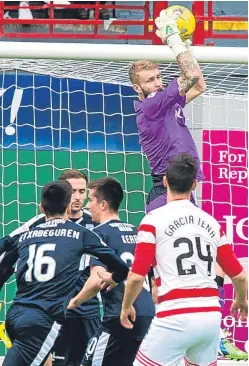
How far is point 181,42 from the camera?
24.8ft

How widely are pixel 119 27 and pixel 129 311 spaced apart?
617cm

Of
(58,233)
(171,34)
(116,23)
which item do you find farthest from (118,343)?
(116,23)

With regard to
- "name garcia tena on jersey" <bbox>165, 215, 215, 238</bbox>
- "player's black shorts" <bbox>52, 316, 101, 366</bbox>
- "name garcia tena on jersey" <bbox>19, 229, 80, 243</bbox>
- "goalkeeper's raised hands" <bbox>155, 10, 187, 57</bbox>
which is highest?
"goalkeeper's raised hands" <bbox>155, 10, 187, 57</bbox>

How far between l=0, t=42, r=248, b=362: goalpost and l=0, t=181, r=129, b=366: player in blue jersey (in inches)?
135

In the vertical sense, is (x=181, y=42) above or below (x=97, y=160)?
above

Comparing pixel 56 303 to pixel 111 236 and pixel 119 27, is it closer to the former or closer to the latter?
pixel 111 236

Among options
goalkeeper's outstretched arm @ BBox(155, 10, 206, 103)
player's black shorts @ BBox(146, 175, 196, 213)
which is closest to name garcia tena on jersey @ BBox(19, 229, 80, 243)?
player's black shorts @ BBox(146, 175, 196, 213)

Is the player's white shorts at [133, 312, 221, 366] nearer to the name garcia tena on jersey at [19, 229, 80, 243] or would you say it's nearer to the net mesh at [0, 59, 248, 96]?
the name garcia tena on jersey at [19, 229, 80, 243]

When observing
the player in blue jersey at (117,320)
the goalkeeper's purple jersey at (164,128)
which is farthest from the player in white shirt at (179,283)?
the goalkeeper's purple jersey at (164,128)

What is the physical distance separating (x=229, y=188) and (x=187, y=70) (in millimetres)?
3382

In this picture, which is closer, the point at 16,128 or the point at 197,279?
the point at 197,279

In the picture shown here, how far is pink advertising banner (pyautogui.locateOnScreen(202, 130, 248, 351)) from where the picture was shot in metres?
10.6

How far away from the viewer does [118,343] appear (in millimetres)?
7488

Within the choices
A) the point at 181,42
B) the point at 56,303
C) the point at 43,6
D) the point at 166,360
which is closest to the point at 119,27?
the point at 43,6
